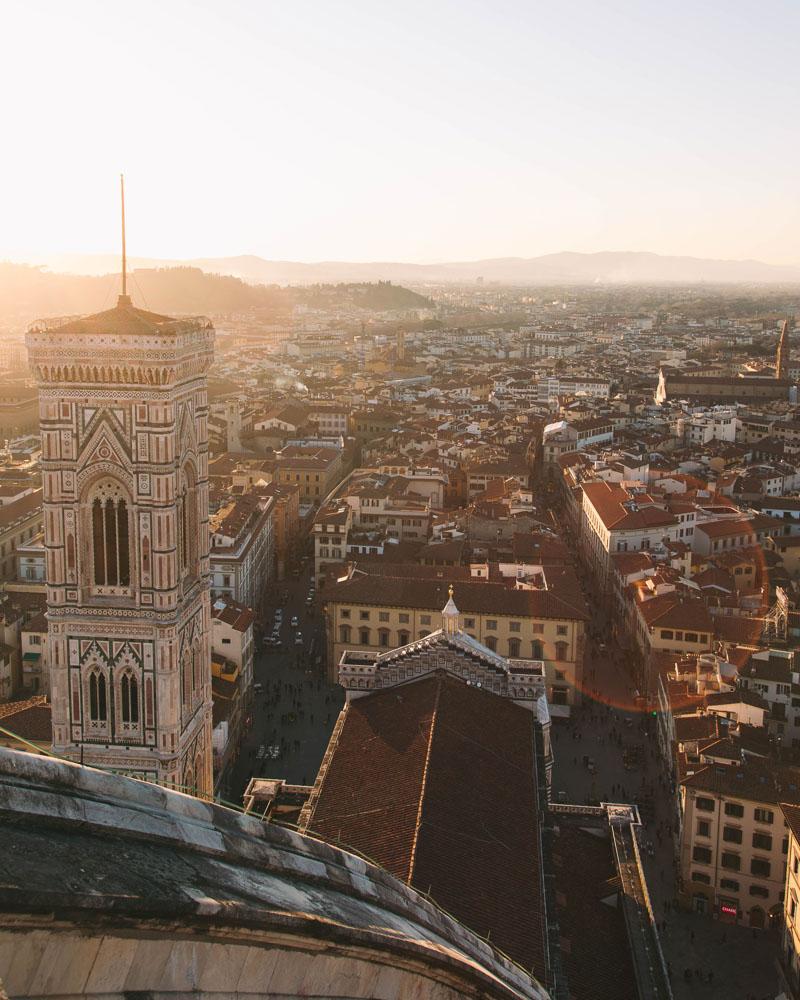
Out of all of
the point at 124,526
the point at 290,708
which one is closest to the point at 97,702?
the point at 124,526

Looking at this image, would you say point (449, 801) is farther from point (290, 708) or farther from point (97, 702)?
point (290, 708)

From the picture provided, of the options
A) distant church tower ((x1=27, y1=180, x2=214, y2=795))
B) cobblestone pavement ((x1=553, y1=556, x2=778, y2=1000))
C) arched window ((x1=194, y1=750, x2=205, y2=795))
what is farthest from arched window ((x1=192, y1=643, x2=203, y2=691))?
cobblestone pavement ((x1=553, y1=556, x2=778, y2=1000))

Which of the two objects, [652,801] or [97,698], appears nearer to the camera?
[97,698]

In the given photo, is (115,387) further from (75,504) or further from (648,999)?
(648,999)

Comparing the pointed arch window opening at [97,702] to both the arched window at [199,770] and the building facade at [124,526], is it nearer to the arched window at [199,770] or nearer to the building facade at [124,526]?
the building facade at [124,526]

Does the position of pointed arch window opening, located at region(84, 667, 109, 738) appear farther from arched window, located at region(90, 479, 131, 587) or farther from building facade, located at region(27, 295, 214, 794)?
arched window, located at region(90, 479, 131, 587)

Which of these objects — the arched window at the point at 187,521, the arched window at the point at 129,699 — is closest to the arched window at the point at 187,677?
the arched window at the point at 129,699
